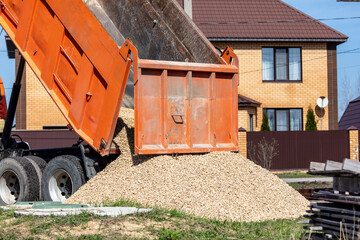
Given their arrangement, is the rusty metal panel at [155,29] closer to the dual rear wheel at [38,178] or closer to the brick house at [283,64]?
the dual rear wheel at [38,178]

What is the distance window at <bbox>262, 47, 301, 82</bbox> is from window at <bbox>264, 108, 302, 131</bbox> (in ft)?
4.81

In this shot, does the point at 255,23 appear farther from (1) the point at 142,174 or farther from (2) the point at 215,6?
(1) the point at 142,174

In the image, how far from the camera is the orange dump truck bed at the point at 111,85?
9.43 meters

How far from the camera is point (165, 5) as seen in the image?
11219 millimetres

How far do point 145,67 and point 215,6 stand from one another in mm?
19102

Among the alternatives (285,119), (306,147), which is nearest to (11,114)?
(306,147)

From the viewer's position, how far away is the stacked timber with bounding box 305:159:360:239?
18.0 ft

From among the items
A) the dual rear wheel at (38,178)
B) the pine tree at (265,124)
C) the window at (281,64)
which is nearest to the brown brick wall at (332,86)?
the window at (281,64)

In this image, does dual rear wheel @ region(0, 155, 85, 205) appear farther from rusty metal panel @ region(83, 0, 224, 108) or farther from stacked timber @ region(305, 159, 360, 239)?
stacked timber @ region(305, 159, 360, 239)

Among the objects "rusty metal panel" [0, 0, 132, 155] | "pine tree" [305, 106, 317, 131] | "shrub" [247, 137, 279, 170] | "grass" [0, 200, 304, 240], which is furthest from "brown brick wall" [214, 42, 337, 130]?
"grass" [0, 200, 304, 240]

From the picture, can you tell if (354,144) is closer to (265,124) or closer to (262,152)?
(265,124)

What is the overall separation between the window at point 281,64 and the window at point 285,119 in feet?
4.81

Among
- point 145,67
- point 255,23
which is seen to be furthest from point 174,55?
point 255,23

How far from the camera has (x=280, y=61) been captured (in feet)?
87.9
